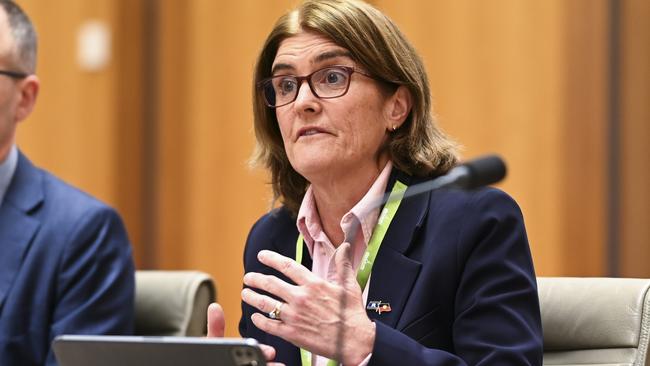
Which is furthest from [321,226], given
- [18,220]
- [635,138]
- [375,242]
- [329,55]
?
[635,138]

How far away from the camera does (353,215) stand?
1.95 meters

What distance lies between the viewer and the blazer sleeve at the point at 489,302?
1.59 meters

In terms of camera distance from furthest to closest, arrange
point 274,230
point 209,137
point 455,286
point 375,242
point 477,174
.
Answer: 1. point 209,137
2. point 274,230
3. point 375,242
4. point 455,286
5. point 477,174

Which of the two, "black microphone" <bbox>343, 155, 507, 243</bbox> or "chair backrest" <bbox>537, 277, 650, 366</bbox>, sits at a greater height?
"black microphone" <bbox>343, 155, 507, 243</bbox>

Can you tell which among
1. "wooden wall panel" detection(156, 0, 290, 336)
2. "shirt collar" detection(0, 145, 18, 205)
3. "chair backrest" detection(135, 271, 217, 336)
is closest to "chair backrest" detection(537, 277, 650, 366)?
"chair backrest" detection(135, 271, 217, 336)

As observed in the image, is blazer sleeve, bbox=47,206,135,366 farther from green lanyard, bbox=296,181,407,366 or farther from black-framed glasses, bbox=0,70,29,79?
green lanyard, bbox=296,181,407,366

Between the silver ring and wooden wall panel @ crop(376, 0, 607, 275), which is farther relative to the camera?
wooden wall panel @ crop(376, 0, 607, 275)

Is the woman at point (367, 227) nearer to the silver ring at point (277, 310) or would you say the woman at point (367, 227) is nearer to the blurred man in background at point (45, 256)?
the silver ring at point (277, 310)

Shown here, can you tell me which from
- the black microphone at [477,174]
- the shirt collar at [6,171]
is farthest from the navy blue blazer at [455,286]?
the shirt collar at [6,171]

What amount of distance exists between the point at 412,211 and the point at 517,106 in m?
1.75

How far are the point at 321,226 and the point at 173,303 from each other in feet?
1.69

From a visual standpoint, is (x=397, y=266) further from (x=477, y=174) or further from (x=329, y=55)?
(x=477, y=174)

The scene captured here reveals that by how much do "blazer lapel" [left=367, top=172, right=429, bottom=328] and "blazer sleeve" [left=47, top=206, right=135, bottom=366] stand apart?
2.70ft

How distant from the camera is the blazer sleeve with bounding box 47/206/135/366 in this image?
7.76 feet
